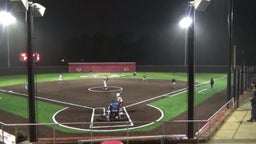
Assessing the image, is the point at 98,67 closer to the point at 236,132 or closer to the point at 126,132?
the point at 126,132

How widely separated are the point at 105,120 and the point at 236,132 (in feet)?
24.9

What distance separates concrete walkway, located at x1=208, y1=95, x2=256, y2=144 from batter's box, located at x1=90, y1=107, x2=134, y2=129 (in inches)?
181

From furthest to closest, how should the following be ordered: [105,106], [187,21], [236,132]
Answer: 1. [105,106]
2. [236,132]
3. [187,21]

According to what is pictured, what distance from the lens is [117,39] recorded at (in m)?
82.9

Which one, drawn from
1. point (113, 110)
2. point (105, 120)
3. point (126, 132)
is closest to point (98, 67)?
point (105, 120)

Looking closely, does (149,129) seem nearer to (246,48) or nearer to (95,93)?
(95,93)

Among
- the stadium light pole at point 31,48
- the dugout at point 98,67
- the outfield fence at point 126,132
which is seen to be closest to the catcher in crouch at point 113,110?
the outfield fence at point 126,132

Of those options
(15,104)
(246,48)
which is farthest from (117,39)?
(15,104)

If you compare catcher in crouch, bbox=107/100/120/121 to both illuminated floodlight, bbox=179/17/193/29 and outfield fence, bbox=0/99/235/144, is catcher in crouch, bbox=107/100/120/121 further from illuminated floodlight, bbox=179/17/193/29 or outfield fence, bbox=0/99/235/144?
illuminated floodlight, bbox=179/17/193/29

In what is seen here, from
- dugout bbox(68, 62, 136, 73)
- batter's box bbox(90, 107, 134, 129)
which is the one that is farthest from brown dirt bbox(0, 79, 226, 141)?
dugout bbox(68, 62, 136, 73)

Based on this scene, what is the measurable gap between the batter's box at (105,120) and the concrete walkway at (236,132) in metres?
4.61

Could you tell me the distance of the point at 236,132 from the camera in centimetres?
1415

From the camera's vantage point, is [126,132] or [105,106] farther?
[105,106]

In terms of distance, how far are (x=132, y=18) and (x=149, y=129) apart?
66.2 metres
